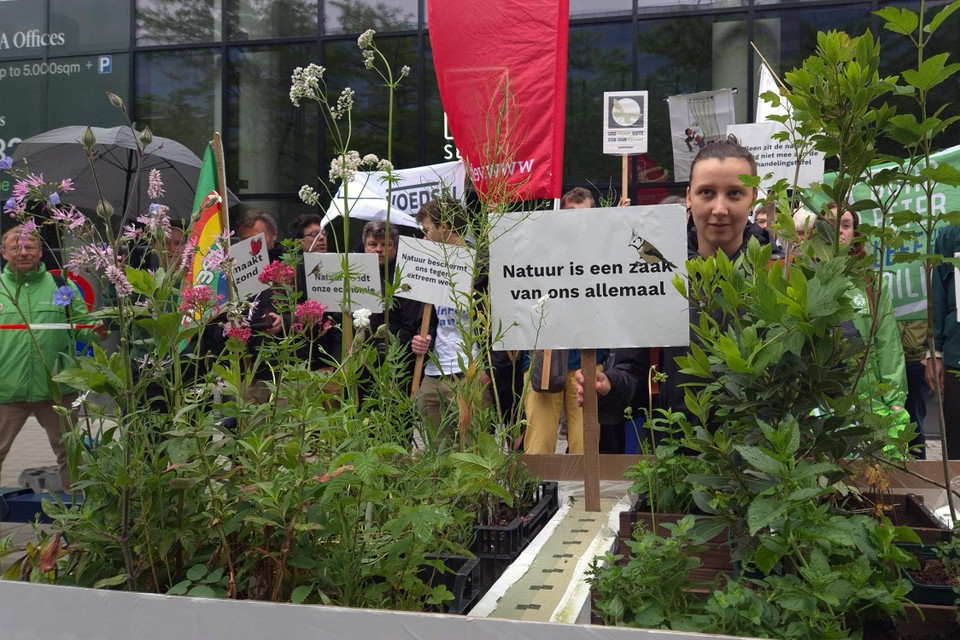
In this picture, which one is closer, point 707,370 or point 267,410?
point 707,370

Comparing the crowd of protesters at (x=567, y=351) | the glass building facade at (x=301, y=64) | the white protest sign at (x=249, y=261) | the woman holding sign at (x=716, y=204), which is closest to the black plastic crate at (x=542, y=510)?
the crowd of protesters at (x=567, y=351)

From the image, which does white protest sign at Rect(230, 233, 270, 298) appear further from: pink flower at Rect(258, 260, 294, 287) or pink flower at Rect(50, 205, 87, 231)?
pink flower at Rect(50, 205, 87, 231)

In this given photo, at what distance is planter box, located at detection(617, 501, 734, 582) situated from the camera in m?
1.85

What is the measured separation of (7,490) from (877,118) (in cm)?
477

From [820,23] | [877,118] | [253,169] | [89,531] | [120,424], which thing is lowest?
[89,531]

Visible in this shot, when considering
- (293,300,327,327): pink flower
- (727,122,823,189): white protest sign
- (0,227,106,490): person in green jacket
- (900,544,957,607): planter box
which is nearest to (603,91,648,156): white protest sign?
(727,122,823,189): white protest sign

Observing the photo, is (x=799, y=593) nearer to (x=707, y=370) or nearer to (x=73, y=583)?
(x=707, y=370)

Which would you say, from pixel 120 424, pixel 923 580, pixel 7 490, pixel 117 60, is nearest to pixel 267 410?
pixel 120 424

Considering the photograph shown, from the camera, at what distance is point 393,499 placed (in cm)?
193

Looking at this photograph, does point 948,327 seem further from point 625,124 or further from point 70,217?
point 70,217

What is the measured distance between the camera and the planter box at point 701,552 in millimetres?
1846

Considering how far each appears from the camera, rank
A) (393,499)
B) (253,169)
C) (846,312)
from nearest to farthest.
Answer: (846,312)
(393,499)
(253,169)

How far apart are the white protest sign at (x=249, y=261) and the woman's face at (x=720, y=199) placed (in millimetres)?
2349

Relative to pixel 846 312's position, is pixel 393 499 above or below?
below
